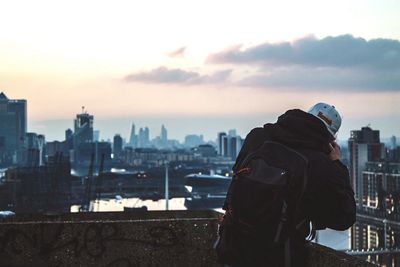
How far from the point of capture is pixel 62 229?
11.6ft

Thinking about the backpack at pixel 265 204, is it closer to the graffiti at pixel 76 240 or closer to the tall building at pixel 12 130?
the graffiti at pixel 76 240

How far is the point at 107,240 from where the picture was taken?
142 inches

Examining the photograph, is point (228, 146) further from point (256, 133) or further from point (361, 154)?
point (256, 133)

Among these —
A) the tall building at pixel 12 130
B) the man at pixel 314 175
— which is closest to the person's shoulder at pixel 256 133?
the man at pixel 314 175

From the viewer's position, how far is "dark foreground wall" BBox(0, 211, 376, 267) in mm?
3498

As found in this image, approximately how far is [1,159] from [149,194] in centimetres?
4533

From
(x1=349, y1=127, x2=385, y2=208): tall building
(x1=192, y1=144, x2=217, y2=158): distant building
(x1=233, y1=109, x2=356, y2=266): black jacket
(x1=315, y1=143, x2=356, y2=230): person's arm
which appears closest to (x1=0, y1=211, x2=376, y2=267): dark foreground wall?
(x1=233, y1=109, x2=356, y2=266): black jacket

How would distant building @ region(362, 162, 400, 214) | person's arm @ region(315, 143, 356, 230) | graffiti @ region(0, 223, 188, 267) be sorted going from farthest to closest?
1. distant building @ region(362, 162, 400, 214)
2. graffiti @ region(0, 223, 188, 267)
3. person's arm @ region(315, 143, 356, 230)

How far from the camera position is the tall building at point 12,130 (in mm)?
116312

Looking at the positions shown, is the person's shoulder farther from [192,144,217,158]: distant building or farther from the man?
[192,144,217,158]: distant building

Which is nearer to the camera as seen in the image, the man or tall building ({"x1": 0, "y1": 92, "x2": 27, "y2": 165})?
the man

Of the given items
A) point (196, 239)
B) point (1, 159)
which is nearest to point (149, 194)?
point (1, 159)

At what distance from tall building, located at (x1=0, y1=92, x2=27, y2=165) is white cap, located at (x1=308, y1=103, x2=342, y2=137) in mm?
116550

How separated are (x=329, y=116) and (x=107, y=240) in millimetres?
1989
